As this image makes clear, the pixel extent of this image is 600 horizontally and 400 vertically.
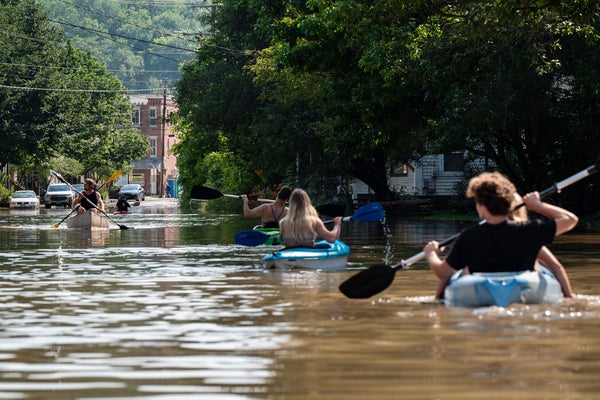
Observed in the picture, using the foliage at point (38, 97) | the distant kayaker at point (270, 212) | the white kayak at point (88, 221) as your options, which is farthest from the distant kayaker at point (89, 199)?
the foliage at point (38, 97)

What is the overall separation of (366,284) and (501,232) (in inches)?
94.0

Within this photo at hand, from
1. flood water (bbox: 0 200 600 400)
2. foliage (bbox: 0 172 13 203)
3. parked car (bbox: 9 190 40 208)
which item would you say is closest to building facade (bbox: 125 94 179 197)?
foliage (bbox: 0 172 13 203)

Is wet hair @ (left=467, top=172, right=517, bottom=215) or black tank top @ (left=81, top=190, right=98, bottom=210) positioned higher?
wet hair @ (left=467, top=172, right=517, bottom=215)

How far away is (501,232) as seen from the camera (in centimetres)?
1273

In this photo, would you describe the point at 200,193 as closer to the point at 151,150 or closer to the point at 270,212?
the point at 270,212

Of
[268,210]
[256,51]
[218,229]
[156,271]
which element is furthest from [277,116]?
[156,271]

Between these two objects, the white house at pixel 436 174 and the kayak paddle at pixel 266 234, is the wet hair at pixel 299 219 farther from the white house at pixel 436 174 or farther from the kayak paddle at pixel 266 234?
the white house at pixel 436 174

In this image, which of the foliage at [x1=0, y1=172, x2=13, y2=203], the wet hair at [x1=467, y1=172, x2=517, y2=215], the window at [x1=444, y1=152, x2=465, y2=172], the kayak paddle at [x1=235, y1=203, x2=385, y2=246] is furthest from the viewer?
the foliage at [x1=0, y1=172, x2=13, y2=203]

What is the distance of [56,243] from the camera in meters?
31.2

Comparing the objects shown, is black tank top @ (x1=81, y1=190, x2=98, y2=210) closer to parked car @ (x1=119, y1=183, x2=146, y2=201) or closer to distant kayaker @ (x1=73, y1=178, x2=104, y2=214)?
distant kayaker @ (x1=73, y1=178, x2=104, y2=214)

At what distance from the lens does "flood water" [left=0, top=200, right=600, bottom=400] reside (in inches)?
341

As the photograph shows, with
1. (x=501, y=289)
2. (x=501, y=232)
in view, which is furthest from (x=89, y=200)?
(x=501, y=232)

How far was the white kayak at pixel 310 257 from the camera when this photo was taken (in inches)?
792

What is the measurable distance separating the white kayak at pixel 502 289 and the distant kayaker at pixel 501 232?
8cm
